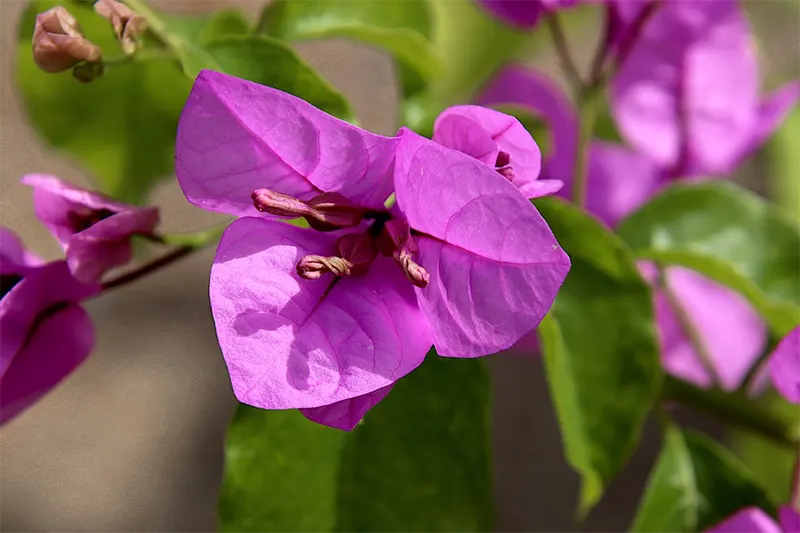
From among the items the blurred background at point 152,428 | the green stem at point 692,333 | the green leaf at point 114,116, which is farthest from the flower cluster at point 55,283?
the blurred background at point 152,428

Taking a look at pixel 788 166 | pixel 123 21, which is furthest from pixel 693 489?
pixel 788 166

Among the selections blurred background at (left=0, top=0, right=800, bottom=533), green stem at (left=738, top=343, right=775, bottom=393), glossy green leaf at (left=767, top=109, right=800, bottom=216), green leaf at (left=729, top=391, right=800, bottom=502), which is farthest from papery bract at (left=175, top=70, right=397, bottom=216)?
blurred background at (left=0, top=0, right=800, bottom=533)

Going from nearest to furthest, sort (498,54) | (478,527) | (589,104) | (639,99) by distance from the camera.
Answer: (478,527)
(589,104)
(639,99)
(498,54)

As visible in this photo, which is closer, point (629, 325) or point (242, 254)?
point (242, 254)

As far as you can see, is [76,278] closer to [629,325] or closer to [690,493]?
[629,325]

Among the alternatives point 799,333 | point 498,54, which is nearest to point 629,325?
point 799,333

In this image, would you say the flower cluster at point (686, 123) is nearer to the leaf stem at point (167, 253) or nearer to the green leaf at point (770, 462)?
the green leaf at point (770, 462)

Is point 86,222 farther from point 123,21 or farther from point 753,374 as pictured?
point 753,374

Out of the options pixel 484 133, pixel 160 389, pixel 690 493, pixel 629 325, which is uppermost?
pixel 484 133
